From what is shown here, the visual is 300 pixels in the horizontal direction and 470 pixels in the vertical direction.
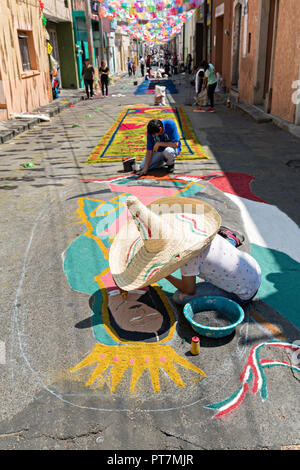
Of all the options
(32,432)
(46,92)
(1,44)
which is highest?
(1,44)

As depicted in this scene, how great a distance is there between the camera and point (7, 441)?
231 centimetres

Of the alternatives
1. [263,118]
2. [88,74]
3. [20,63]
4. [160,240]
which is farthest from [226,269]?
[88,74]

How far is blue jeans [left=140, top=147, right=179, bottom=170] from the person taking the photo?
7.42 meters

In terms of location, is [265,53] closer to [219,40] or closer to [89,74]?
[89,74]

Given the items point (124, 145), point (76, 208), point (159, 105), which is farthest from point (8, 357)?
point (159, 105)

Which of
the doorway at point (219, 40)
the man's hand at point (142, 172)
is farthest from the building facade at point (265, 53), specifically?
the man's hand at point (142, 172)

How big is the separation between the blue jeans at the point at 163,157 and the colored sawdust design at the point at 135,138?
0.84 m

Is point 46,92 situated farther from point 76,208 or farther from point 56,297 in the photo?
point 56,297

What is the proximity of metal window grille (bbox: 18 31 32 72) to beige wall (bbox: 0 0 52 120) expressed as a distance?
0.70 feet

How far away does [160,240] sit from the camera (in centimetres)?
273

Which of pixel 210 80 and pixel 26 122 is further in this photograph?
pixel 210 80

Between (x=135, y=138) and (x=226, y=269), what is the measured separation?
7.98 m
